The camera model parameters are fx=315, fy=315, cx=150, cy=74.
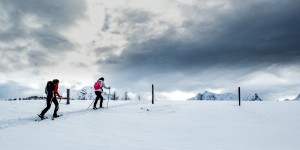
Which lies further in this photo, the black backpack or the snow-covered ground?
the black backpack

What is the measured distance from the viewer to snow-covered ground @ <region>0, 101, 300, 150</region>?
464 inches

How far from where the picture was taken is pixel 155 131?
14.7 metres

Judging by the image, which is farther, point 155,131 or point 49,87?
point 49,87

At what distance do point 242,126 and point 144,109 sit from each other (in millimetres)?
8423

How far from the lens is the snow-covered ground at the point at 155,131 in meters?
11.8

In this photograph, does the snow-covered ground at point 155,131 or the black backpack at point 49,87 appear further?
the black backpack at point 49,87

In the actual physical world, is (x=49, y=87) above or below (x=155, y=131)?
above

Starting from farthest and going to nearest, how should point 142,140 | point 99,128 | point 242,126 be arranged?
point 242,126 → point 99,128 → point 142,140

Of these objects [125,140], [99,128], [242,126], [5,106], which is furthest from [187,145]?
[5,106]

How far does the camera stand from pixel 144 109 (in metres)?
23.3

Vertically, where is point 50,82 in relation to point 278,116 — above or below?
above

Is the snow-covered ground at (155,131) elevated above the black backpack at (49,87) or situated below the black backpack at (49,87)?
below

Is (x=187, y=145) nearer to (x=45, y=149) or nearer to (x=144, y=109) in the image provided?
(x=45, y=149)

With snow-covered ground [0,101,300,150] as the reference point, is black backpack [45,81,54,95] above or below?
above
